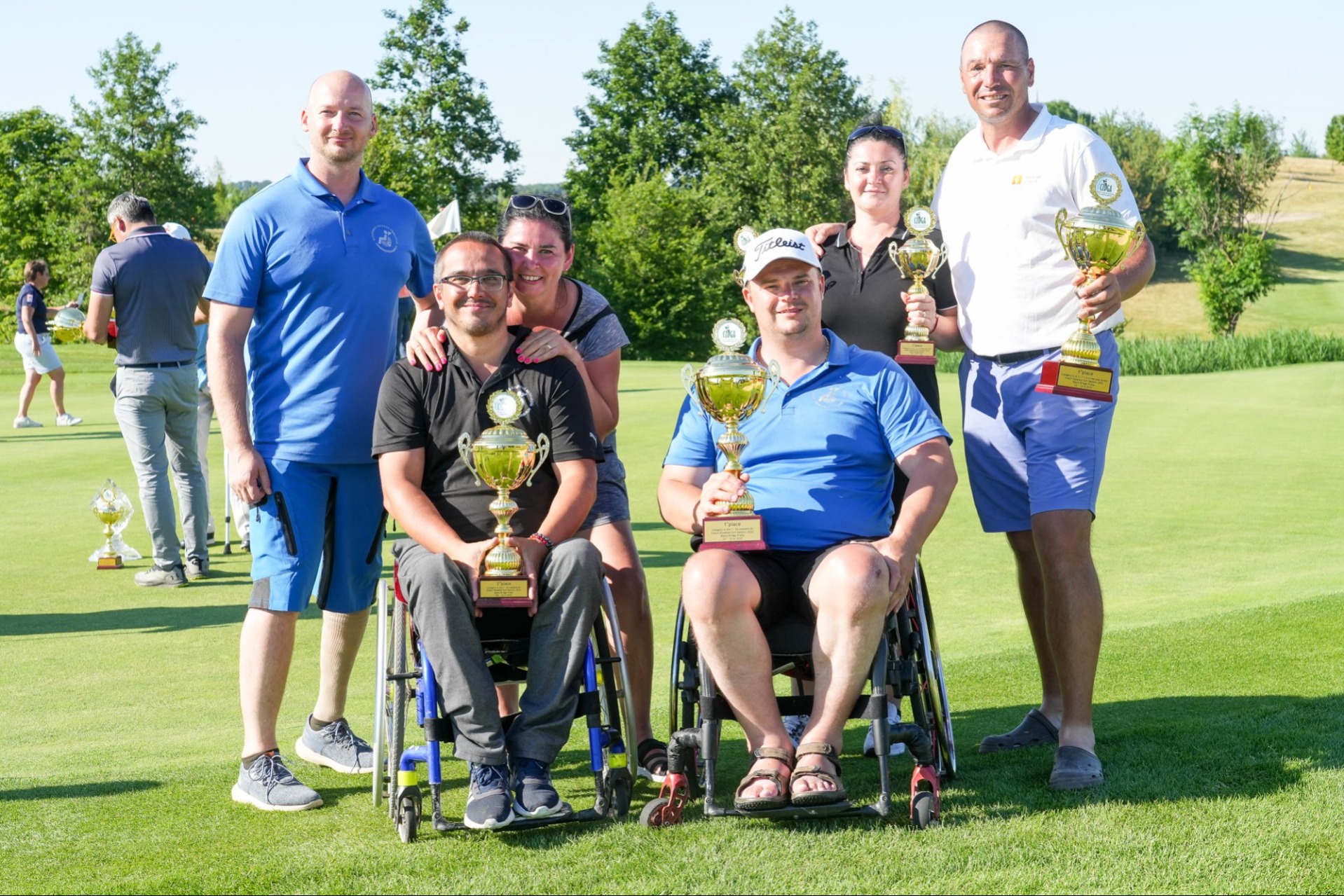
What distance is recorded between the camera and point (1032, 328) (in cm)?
427

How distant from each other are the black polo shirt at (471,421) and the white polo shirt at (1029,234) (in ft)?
4.44

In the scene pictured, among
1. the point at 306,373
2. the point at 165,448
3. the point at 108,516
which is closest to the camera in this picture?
the point at 306,373

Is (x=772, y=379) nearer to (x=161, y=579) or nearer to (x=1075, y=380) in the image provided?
(x=1075, y=380)

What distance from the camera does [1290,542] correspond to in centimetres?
873

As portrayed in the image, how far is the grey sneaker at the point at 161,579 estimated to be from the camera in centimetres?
750

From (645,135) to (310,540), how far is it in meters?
53.0

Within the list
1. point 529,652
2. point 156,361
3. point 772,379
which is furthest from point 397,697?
point 156,361

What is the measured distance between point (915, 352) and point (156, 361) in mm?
4815

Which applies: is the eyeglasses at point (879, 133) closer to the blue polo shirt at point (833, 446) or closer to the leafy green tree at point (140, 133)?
the blue polo shirt at point (833, 446)

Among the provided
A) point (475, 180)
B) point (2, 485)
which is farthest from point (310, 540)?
point (475, 180)

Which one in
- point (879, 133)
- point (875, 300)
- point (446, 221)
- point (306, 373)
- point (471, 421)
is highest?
point (446, 221)

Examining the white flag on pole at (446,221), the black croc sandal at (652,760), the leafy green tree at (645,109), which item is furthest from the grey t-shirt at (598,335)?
the leafy green tree at (645,109)

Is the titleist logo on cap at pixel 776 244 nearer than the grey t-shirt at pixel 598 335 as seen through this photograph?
Yes

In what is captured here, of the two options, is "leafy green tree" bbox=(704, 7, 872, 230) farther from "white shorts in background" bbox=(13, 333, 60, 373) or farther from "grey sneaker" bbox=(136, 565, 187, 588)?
"grey sneaker" bbox=(136, 565, 187, 588)
